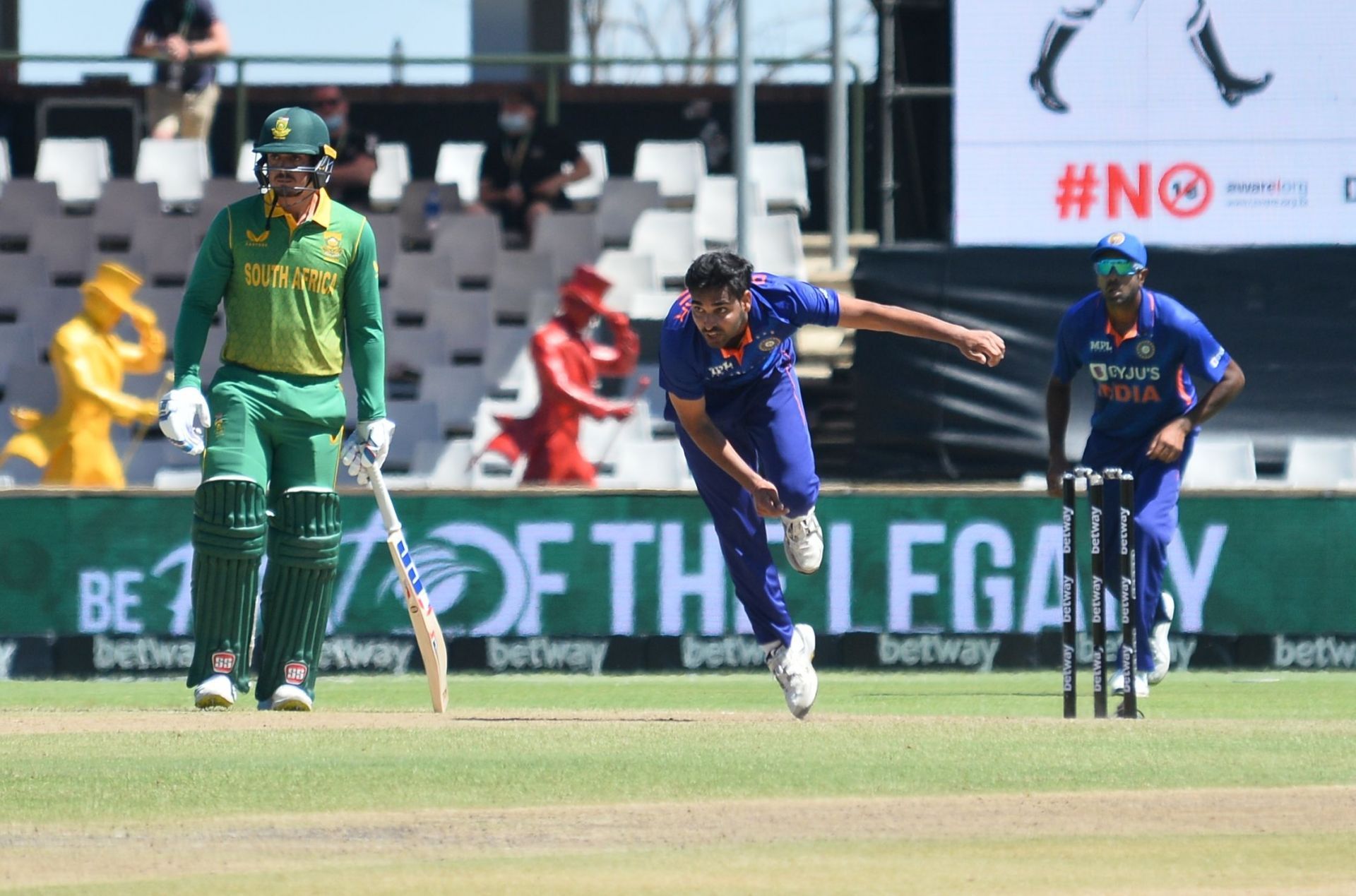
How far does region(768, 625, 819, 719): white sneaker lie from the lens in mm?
8469

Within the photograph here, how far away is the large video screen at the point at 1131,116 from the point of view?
16.0 metres

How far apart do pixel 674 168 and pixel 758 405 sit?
12090 millimetres

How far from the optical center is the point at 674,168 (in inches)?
798

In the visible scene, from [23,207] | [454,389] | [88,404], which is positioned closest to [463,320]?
[454,389]

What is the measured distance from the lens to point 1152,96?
1600 centimetres

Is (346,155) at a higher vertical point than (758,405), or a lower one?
higher

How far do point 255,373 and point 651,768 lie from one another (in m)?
2.28

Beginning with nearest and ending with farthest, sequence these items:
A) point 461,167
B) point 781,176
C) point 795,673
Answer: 1. point 795,673
2. point 781,176
3. point 461,167

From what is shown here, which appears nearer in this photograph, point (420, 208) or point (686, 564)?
point (686, 564)

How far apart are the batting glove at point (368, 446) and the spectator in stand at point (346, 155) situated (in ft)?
34.8

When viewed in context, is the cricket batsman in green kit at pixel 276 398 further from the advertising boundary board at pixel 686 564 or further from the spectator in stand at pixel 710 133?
the spectator in stand at pixel 710 133

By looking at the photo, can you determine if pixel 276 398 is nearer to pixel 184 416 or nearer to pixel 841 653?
pixel 184 416

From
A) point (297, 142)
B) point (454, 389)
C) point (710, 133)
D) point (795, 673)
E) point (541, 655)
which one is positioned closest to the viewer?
point (297, 142)

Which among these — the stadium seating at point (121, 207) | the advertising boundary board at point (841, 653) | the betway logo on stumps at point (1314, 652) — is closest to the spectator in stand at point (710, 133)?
the stadium seating at point (121, 207)
